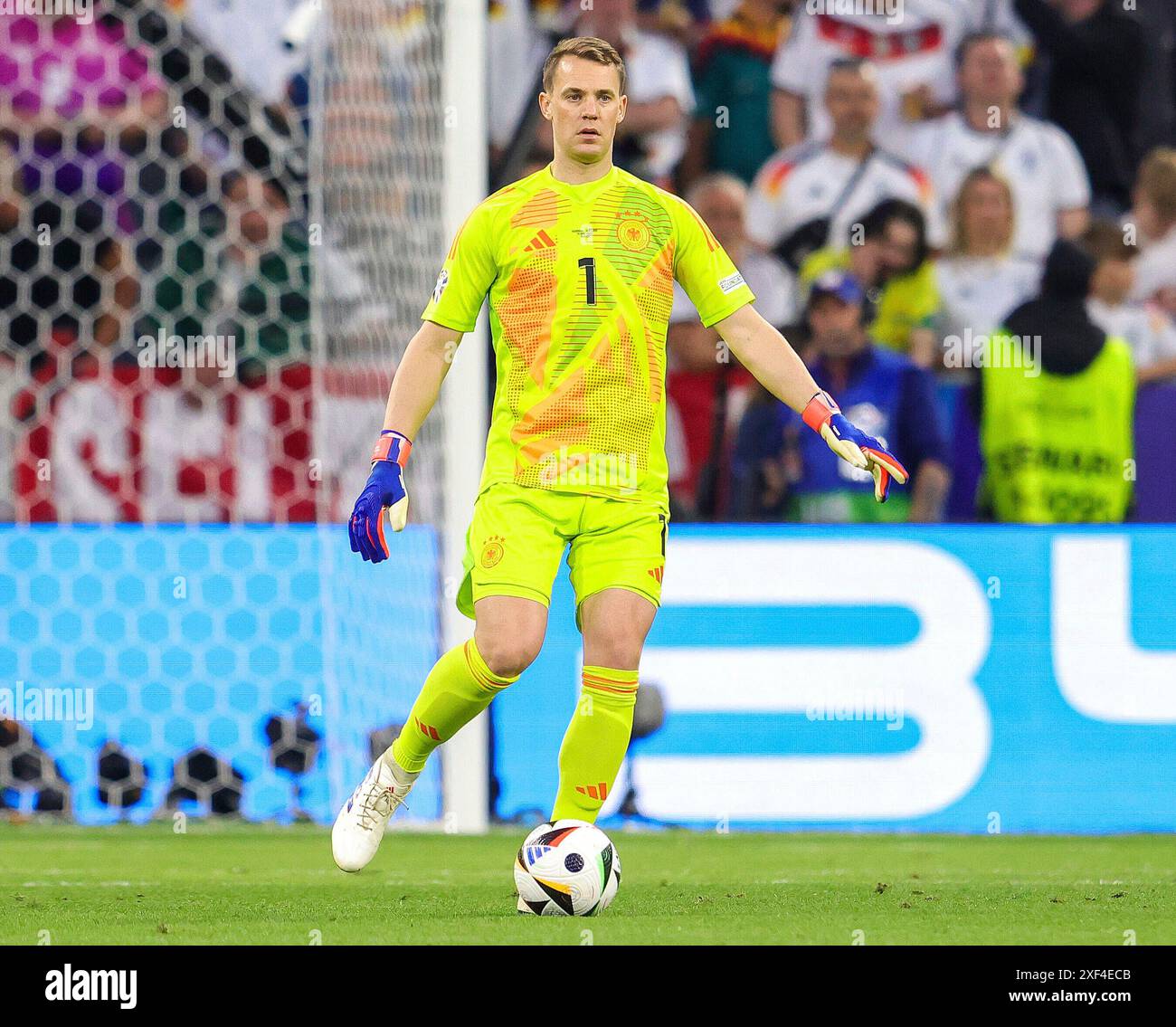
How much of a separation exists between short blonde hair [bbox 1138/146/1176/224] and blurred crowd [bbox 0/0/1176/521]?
1 centimetres

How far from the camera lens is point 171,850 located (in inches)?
246

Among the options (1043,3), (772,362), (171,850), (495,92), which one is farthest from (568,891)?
(1043,3)

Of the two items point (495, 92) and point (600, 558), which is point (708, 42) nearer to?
point (495, 92)

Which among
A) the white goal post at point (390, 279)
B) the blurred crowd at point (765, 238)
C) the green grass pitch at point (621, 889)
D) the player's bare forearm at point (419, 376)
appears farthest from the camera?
the blurred crowd at point (765, 238)

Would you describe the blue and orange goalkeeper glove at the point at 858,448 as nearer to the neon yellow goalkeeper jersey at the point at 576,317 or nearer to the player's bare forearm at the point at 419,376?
the neon yellow goalkeeper jersey at the point at 576,317

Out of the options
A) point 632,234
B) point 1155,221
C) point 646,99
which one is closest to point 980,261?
point 1155,221

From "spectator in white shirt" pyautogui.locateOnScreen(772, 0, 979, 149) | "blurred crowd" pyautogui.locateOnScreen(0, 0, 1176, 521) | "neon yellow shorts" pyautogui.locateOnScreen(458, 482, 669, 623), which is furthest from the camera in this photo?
"spectator in white shirt" pyautogui.locateOnScreen(772, 0, 979, 149)

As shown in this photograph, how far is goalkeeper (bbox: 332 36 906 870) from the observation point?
444 centimetres

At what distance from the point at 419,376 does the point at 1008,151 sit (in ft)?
15.2

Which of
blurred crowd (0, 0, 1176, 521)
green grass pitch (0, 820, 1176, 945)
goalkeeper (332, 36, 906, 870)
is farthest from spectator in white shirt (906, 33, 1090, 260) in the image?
goalkeeper (332, 36, 906, 870)

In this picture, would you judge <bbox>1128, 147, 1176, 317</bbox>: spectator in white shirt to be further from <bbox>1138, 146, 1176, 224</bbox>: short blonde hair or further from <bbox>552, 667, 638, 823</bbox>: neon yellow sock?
<bbox>552, 667, 638, 823</bbox>: neon yellow sock

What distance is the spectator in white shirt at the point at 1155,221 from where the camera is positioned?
8469 millimetres

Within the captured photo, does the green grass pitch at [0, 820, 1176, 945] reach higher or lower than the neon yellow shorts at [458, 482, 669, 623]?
lower

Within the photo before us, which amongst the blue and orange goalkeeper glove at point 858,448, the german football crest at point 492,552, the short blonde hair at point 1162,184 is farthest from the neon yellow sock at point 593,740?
the short blonde hair at point 1162,184
